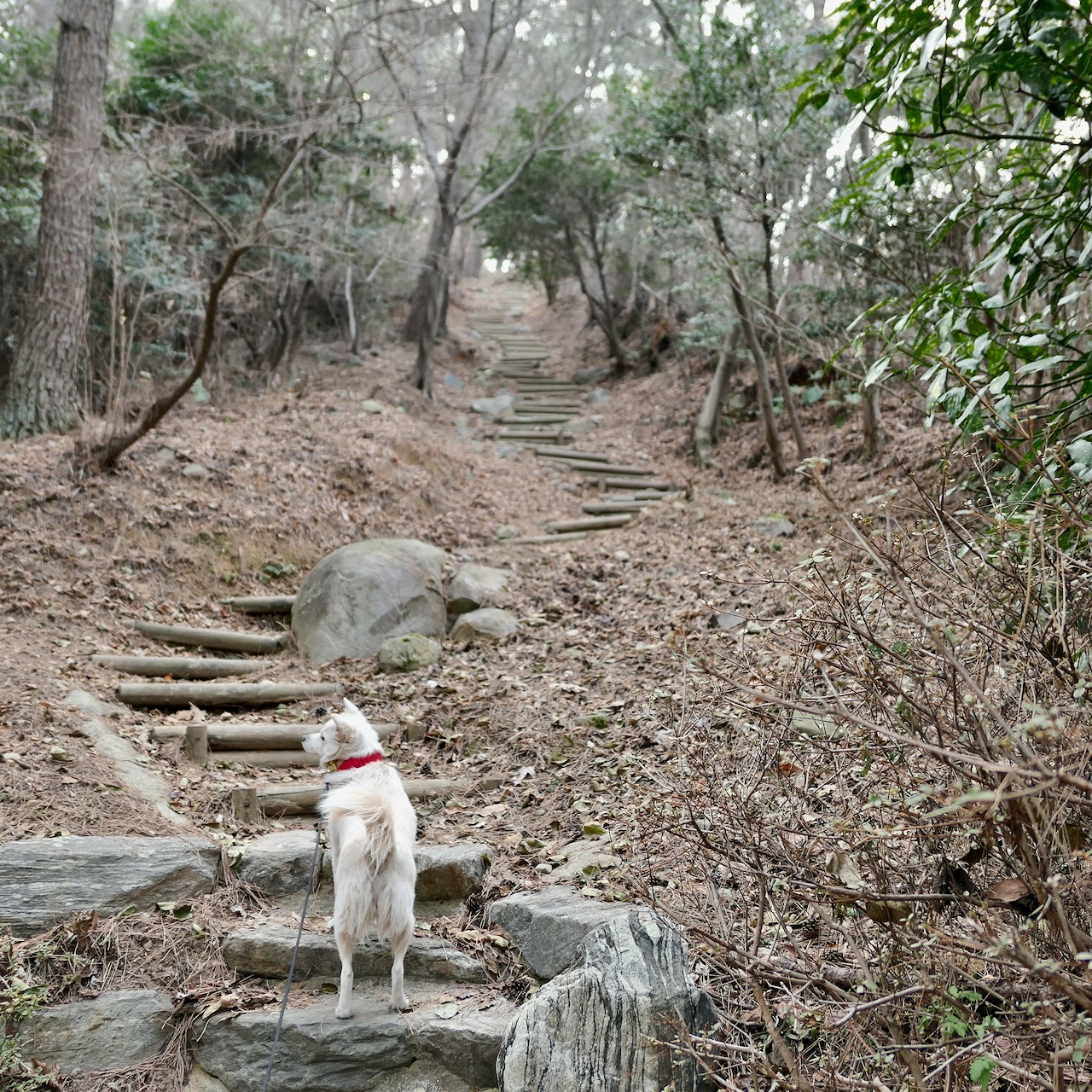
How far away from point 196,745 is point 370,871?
8.61 ft

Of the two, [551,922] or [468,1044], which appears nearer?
[468,1044]

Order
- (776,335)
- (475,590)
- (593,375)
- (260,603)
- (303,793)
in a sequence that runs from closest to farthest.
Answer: (303,793) → (260,603) → (475,590) → (776,335) → (593,375)

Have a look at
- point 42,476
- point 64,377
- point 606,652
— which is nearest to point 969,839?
point 606,652

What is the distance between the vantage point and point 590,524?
37.7 feet

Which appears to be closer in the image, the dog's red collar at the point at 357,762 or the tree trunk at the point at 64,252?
the dog's red collar at the point at 357,762

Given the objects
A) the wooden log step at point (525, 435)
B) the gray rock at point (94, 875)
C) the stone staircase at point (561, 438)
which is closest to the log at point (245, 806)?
the gray rock at point (94, 875)

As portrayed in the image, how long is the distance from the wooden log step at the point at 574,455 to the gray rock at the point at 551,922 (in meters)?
11.1

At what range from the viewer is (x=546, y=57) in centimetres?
2081

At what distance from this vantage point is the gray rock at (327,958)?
3947 millimetres

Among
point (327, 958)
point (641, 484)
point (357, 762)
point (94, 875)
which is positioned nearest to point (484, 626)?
point (357, 762)

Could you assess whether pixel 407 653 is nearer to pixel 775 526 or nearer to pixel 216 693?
pixel 216 693

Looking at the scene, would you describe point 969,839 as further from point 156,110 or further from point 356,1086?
point 156,110

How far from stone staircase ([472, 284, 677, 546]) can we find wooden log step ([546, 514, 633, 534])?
0.04ft

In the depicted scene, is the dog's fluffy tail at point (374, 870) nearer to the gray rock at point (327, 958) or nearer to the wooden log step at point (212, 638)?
the gray rock at point (327, 958)
